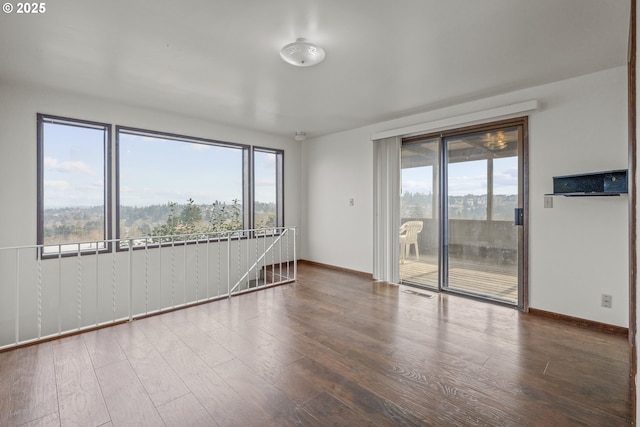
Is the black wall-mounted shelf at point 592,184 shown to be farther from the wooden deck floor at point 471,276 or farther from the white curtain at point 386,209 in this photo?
the white curtain at point 386,209

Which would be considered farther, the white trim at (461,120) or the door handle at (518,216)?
the door handle at (518,216)

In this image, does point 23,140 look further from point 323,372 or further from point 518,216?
point 518,216

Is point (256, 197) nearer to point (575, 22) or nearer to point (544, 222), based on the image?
point (544, 222)

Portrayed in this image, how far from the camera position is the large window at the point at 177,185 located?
13.5ft

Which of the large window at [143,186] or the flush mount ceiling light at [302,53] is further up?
the flush mount ceiling light at [302,53]

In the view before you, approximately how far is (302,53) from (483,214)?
289cm

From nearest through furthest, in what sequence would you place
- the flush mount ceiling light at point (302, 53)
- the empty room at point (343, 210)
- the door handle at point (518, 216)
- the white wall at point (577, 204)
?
the empty room at point (343, 210), the flush mount ceiling light at point (302, 53), the white wall at point (577, 204), the door handle at point (518, 216)

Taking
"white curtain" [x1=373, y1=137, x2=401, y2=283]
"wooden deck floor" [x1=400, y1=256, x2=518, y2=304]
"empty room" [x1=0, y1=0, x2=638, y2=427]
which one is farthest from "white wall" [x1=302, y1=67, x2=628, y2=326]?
"white curtain" [x1=373, y1=137, x2=401, y2=283]

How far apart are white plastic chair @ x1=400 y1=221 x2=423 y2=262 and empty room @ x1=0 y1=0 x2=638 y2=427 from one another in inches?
1.2

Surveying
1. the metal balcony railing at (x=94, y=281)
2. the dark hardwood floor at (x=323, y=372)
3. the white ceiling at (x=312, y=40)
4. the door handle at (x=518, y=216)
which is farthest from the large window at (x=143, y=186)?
the door handle at (x=518, y=216)

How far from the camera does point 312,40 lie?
2.35m

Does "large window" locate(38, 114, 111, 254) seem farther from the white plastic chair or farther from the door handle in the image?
the door handle

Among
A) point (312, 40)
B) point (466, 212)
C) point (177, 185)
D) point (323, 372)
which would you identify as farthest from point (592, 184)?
point (177, 185)

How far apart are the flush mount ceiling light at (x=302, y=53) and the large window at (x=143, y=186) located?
231 cm
